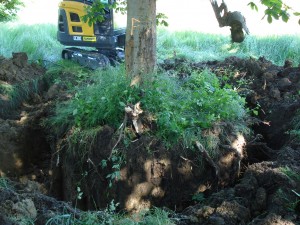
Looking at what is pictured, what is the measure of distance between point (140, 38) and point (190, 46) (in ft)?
16.2

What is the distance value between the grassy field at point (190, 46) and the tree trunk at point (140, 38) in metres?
3.11

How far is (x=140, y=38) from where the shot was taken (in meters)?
4.39

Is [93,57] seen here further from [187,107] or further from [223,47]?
[223,47]

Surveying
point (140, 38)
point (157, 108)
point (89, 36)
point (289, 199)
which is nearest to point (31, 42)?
point (89, 36)

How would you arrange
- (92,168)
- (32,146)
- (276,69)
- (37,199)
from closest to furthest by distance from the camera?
(37,199) → (92,168) → (32,146) → (276,69)

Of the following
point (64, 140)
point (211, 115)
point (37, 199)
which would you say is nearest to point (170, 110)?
point (211, 115)

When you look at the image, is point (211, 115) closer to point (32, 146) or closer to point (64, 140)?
point (64, 140)

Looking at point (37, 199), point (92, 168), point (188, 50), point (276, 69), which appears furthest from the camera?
point (188, 50)

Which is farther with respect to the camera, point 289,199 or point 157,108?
point 157,108

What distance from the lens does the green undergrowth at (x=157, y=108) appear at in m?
4.04

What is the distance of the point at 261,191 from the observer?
125 inches

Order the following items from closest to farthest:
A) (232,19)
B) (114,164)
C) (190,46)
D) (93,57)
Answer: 1. (114,164)
2. (93,57)
3. (232,19)
4. (190,46)

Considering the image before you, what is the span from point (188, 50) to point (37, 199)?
6.13m

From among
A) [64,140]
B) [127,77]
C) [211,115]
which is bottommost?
[64,140]
